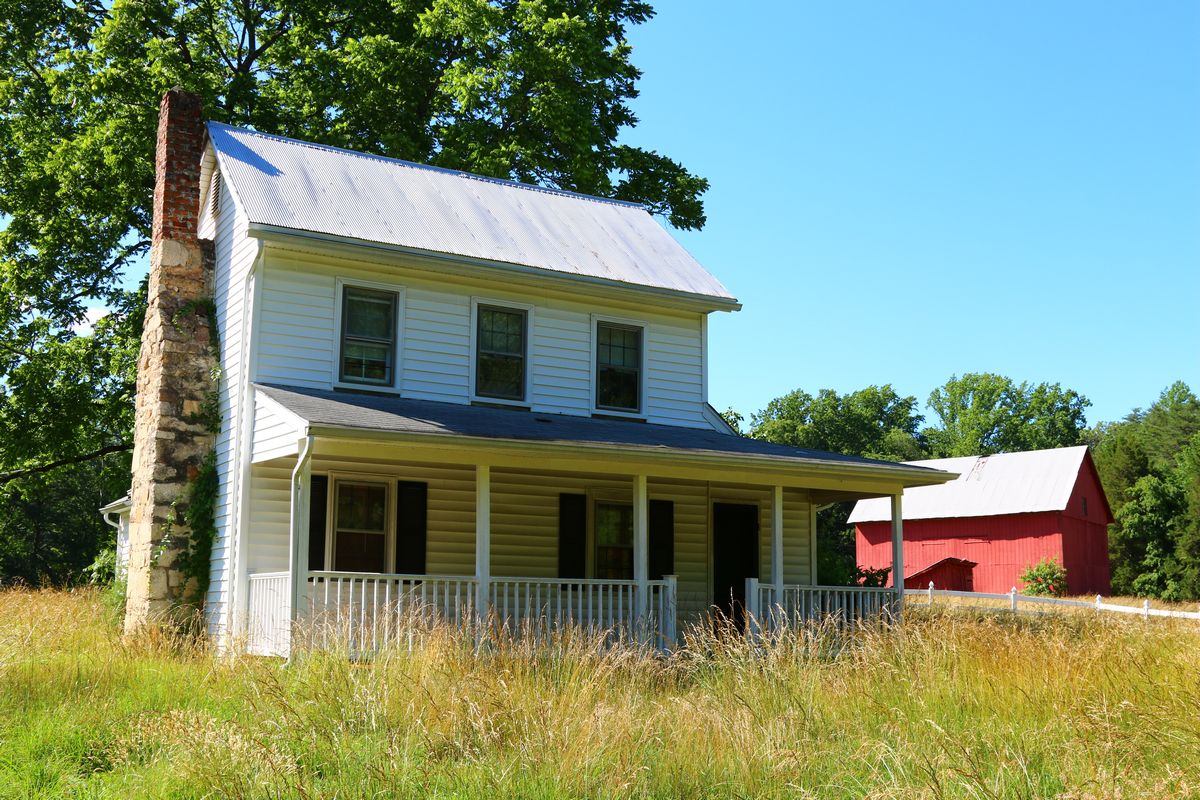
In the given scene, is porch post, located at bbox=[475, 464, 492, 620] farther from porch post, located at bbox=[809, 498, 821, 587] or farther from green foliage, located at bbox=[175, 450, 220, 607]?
porch post, located at bbox=[809, 498, 821, 587]

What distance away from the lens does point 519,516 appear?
55.5 feet

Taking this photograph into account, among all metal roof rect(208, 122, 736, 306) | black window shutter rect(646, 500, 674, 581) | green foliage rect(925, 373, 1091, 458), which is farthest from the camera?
green foliage rect(925, 373, 1091, 458)

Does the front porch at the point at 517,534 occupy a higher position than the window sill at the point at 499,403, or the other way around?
the window sill at the point at 499,403

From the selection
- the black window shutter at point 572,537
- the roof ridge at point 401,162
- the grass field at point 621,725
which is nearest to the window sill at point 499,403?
the black window shutter at point 572,537

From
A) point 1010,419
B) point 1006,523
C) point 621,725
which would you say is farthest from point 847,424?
point 621,725

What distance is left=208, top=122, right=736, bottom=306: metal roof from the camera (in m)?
16.5

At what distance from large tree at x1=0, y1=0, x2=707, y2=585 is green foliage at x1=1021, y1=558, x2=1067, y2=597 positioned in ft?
67.6

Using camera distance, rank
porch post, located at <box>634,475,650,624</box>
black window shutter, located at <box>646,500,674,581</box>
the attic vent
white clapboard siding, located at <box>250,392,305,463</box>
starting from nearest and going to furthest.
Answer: white clapboard siding, located at <box>250,392,305,463</box>, porch post, located at <box>634,475,650,624</box>, black window shutter, located at <box>646,500,674,581</box>, the attic vent

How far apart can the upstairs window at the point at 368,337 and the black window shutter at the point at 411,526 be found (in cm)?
157

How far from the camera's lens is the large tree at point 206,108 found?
2319 cm

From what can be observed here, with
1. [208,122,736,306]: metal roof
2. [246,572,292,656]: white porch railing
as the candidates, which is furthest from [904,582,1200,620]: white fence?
[246,572,292,656]: white porch railing

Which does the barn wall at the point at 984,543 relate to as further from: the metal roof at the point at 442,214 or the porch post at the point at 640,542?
the porch post at the point at 640,542

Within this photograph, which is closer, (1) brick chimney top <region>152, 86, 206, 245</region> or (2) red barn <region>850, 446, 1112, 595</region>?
(1) brick chimney top <region>152, 86, 206, 245</region>

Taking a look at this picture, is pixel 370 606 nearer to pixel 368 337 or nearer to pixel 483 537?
pixel 483 537
